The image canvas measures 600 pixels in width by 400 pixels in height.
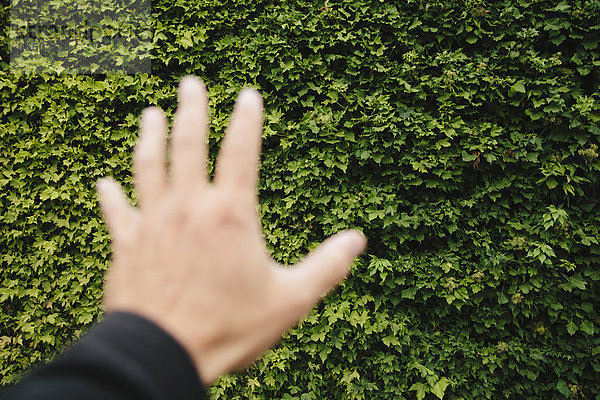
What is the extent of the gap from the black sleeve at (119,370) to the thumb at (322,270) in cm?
22

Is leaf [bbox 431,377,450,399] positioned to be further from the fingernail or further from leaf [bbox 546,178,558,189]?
the fingernail

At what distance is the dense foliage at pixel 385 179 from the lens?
3535mm

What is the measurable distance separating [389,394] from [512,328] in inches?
52.9

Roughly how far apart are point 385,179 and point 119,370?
3.48 metres

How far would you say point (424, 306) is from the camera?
12.5 feet

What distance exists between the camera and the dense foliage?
3.54m

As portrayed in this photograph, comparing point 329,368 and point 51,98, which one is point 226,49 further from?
point 329,368

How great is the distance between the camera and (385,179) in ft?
12.5

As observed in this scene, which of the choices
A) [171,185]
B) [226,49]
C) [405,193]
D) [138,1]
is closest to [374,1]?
[226,49]

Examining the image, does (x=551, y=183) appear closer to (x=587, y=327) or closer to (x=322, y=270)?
(x=587, y=327)

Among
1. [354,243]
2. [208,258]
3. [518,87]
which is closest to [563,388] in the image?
[518,87]

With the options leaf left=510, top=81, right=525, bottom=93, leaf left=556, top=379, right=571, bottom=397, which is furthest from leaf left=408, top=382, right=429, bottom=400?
leaf left=510, top=81, right=525, bottom=93

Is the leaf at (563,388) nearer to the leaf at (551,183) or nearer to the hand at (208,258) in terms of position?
the leaf at (551,183)

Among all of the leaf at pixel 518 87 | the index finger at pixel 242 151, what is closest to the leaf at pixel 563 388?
the leaf at pixel 518 87
